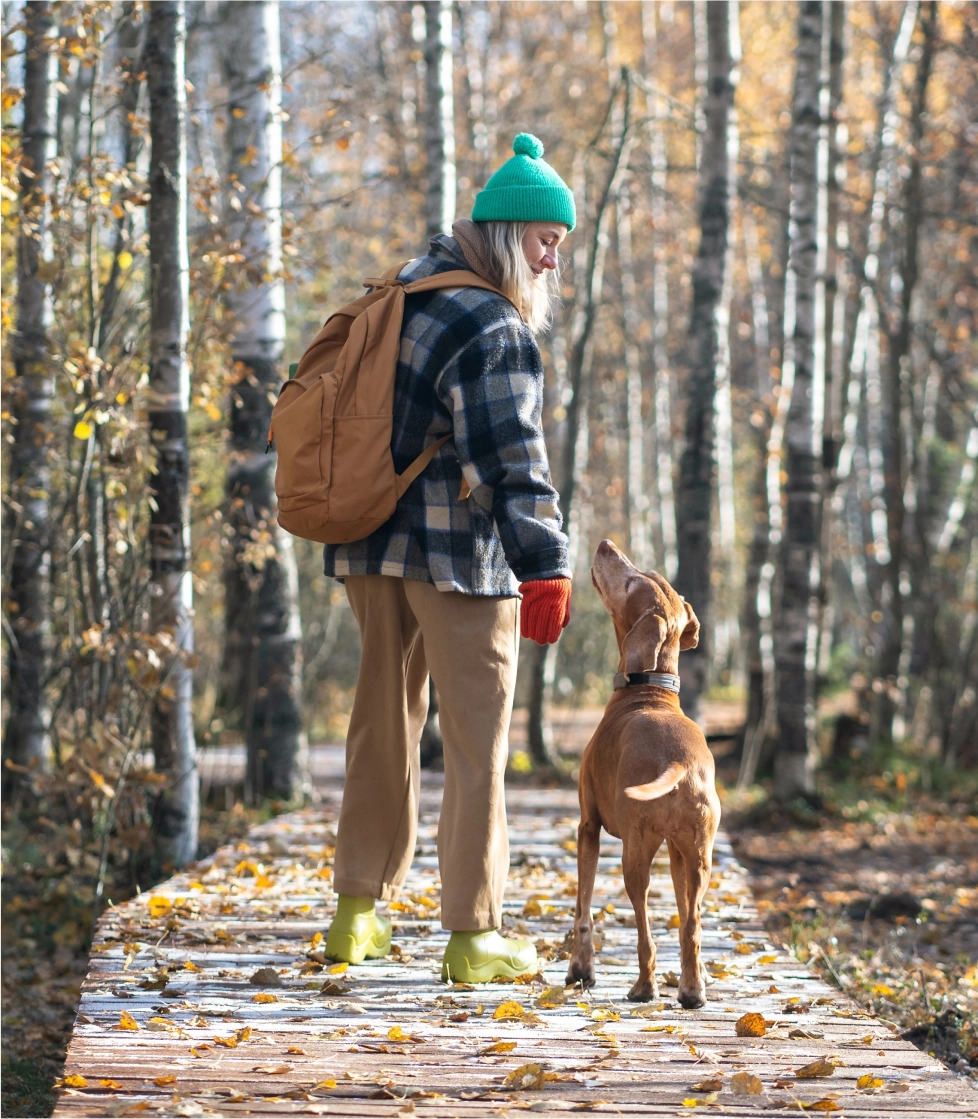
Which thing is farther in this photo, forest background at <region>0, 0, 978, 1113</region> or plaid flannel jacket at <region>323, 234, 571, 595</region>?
forest background at <region>0, 0, 978, 1113</region>

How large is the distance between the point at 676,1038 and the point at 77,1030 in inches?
65.4

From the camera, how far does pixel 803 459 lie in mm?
10195

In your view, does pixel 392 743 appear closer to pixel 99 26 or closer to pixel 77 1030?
pixel 77 1030

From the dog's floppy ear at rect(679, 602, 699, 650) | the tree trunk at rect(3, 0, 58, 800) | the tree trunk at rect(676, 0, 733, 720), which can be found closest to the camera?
the dog's floppy ear at rect(679, 602, 699, 650)

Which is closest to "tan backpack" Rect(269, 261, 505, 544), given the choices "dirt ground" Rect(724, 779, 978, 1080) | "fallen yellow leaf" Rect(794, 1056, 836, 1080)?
"fallen yellow leaf" Rect(794, 1056, 836, 1080)

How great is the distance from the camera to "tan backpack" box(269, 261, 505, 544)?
396 cm

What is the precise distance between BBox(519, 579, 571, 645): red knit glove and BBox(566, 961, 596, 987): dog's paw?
1101 millimetres

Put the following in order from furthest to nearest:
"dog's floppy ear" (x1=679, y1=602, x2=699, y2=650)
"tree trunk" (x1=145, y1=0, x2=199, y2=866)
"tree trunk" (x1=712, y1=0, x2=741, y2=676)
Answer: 1. "tree trunk" (x1=712, y1=0, x2=741, y2=676)
2. "tree trunk" (x1=145, y1=0, x2=199, y2=866)
3. "dog's floppy ear" (x1=679, y1=602, x2=699, y2=650)

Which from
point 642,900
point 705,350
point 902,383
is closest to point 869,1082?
point 642,900

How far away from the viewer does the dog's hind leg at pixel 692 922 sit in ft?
12.3

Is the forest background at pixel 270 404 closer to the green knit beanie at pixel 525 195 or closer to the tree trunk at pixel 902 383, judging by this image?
the tree trunk at pixel 902 383

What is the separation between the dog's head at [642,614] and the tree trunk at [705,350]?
5.95 metres

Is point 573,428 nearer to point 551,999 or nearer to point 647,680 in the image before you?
point 647,680

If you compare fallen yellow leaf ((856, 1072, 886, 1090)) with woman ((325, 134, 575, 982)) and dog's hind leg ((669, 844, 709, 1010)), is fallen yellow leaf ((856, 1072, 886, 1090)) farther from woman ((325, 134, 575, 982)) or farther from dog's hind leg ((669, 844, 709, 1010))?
woman ((325, 134, 575, 982))
